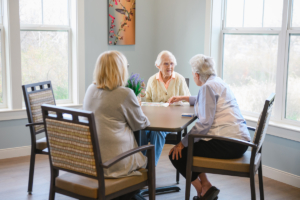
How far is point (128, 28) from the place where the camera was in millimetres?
4805

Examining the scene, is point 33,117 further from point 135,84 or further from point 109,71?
point 109,71

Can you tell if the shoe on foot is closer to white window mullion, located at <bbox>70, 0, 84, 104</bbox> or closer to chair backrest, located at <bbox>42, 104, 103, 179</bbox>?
chair backrest, located at <bbox>42, 104, 103, 179</bbox>

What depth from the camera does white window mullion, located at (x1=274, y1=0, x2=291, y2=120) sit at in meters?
3.41

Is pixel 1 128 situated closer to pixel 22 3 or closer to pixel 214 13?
pixel 22 3

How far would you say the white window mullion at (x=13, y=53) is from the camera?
12.8 ft

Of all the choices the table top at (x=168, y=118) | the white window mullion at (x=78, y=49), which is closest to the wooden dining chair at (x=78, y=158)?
the table top at (x=168, y=118)

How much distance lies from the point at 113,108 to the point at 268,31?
2.24 m

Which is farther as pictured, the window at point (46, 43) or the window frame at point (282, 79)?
the window at point (46, 43)

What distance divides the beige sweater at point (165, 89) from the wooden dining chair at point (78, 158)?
1560 mm

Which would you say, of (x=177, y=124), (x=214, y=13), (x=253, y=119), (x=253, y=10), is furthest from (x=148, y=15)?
(x=177, y=124)

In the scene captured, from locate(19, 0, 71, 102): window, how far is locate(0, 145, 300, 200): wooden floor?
110 cm

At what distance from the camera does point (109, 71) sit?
2.19 meters

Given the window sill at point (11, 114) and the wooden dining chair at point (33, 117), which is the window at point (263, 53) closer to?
the wooden dining chair at point (33, 117)

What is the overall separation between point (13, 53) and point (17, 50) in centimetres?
6
